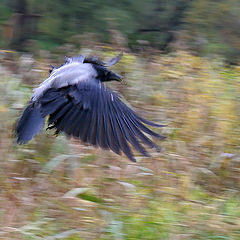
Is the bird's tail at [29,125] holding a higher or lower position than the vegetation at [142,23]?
lower

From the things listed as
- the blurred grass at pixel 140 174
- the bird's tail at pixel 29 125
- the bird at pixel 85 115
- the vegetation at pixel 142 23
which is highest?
the vegetation at pixel 142 23

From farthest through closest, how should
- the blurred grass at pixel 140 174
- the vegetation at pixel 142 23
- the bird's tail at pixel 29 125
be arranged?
1. the vegetation at pixel 142 23
2. the bird's tail at pixel 29 125
3. the blurred grass at pixel 140 174

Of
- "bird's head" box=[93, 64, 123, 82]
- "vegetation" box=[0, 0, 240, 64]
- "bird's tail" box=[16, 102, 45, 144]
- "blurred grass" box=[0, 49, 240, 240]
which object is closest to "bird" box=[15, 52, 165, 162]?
"bird's tail" box=[16, 102, 45, 144]

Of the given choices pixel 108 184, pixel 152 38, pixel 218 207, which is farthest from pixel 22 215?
pixel 152 38

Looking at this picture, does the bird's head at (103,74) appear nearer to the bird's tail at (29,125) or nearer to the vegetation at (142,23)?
the bird's tail at (29,125)

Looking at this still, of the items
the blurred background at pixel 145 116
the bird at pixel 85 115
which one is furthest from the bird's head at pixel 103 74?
the blurred background at pixel 145 116

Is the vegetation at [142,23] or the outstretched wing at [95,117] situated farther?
the vegetation at [142,23]

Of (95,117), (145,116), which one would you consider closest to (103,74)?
(145,116)

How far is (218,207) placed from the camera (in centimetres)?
419

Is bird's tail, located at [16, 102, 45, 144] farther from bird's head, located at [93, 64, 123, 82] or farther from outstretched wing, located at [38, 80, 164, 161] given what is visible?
bird's head, located at [93, 64, 123, 82]

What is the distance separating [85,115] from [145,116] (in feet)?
5.16

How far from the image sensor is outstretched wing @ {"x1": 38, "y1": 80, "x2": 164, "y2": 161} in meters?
3.79

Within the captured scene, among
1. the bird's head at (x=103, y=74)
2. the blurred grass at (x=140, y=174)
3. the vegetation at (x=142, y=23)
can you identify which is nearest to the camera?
the blurred grass at (x=140, y=174)

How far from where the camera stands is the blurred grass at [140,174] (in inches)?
149
